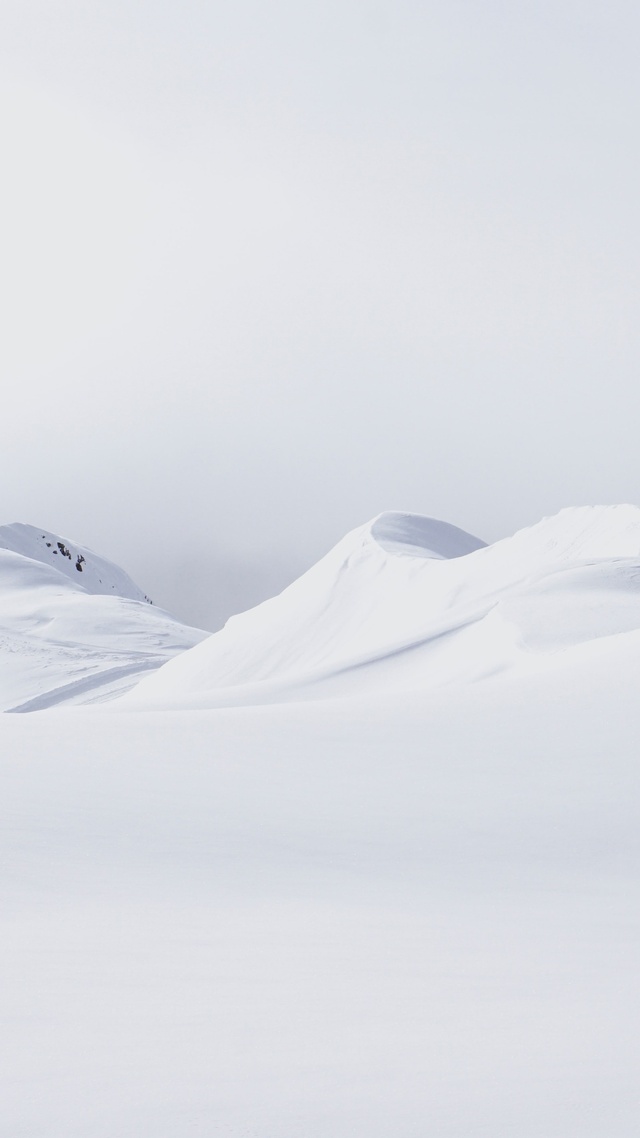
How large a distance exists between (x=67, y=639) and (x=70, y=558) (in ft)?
230

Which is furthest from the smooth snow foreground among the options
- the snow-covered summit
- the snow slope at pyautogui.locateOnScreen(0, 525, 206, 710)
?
the snow-covered summit

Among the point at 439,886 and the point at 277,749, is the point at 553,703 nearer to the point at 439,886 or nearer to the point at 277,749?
the point at 277,749

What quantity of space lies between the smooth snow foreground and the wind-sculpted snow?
5502 mm

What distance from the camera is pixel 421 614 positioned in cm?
2352

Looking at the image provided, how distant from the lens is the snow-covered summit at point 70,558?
355 feet

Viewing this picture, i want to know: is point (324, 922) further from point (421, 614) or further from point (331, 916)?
point (421, 614)

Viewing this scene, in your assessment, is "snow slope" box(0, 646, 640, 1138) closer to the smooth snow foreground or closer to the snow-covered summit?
the smooth snow foreground

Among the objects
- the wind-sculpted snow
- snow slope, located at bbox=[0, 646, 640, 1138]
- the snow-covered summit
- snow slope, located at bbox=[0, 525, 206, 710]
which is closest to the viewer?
snow slope, located at bbox=[0, 646, 640, 1138]

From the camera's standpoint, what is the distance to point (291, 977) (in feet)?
12.6

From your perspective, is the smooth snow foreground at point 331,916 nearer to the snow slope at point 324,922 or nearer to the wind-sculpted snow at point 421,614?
the snow slope at point 324,922

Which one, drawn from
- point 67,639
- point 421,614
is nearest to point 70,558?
point 67,639

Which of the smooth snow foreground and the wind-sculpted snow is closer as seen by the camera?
the smooth snow foreground

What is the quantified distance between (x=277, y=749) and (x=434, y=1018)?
3762 mm

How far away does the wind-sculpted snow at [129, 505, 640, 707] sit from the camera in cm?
1548
